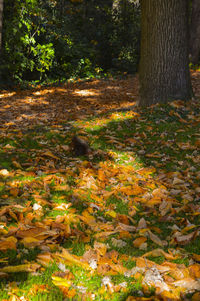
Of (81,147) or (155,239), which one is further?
(81,147)

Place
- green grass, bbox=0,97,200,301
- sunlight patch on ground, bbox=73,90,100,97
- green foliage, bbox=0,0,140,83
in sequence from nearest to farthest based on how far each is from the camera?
green grass, bbox=0,97,200,301, sunlight patch on ground, bbox=73,90,100,97, green foliage, bbox=0,0,140,83

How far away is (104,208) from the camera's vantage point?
11.1 ft

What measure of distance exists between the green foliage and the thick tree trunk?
238 inches

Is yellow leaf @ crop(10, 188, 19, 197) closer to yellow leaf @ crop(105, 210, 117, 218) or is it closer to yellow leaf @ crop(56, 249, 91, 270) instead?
yellow leaf @ crop(105, 210, 117, 218)

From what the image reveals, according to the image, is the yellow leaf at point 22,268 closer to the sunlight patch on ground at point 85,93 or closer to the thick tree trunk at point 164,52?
the thick tree trunk at point 164,52

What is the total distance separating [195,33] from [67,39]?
6265 millimetres

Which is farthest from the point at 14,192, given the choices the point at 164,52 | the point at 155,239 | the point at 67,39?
the point at 67,39

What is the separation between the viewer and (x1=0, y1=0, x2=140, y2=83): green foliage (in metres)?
11.3

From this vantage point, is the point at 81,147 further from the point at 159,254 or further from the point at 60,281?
the point at 60,281

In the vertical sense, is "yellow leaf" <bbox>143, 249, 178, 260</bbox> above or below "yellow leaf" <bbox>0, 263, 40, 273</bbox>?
below

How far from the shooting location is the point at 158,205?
140 inches

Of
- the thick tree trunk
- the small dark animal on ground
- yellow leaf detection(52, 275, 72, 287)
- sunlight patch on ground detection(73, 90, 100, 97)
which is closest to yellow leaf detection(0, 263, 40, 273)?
yellow leaf detection(52, 275, 72, 287)

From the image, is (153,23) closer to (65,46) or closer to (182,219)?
(182,219)

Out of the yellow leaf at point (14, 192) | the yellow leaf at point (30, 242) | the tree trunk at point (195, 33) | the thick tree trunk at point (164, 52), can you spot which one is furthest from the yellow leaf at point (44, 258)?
the tree trunk at point (195, 33)
